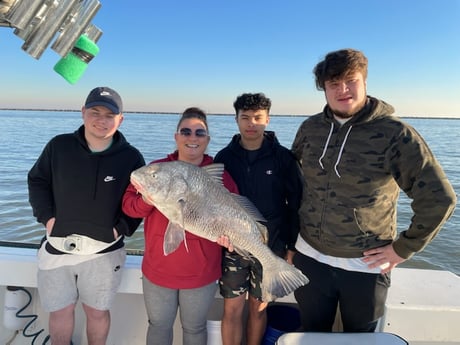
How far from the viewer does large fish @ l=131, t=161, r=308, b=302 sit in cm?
236

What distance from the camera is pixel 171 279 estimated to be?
8.34ft

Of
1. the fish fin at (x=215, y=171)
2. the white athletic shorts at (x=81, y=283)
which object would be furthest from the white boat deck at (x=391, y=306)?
the fish fin at (x=215, y=171)

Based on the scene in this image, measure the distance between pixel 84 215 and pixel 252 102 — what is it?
161cm

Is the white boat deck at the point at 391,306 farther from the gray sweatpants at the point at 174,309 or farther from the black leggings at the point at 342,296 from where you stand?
the gray sweatpants at the point at 174,309

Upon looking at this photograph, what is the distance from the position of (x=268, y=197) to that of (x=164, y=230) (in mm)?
851

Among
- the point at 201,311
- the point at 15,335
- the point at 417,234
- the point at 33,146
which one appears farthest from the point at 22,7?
the point at 33,146

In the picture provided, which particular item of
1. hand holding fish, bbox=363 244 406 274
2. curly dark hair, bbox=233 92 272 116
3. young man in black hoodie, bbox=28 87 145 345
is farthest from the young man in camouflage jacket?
young man in black hoodie, bbox=28 87 145 345

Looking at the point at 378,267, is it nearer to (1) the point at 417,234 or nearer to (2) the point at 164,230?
(1) the point at 417,234

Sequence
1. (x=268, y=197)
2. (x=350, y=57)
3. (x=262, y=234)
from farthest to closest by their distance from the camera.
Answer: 1. (x=268, y=197)
2. (x=262, y=234)
3. (x=350, y=57)

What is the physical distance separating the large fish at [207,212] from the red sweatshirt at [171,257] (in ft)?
→ 0.67

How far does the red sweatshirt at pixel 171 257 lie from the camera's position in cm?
255

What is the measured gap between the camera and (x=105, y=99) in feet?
9.04

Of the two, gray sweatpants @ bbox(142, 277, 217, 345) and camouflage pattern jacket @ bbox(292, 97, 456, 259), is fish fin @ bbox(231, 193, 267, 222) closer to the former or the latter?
camouflage pattern jacket @ bbox(292, 97, 456, 259)

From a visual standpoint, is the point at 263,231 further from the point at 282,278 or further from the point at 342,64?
the point at 342,64
